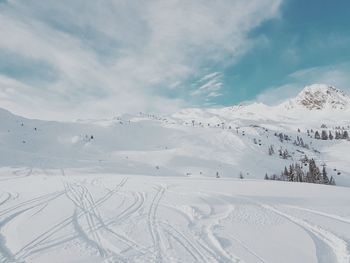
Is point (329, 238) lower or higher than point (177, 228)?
higher

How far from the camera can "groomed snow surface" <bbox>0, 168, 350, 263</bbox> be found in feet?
25.1

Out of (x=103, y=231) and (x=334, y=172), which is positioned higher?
(x=334, y=172)

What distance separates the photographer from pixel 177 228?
1009 centimetres

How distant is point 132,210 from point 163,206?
161 centimetres

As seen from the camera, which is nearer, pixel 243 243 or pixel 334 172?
pixel 243 243

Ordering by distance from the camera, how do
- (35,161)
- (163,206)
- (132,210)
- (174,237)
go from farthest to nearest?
(35,161)
(163,206)
(132,210)
(174,237)

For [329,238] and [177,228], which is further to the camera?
[177,228]

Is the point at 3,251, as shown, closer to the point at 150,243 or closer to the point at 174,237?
the point at 150,243

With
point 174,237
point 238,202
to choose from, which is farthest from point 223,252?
point 238,202

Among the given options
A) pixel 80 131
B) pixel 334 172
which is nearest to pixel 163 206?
pixel 334 172

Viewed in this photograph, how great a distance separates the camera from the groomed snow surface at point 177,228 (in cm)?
766

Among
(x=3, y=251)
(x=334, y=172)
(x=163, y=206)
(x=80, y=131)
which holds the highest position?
(x=80, y=131)

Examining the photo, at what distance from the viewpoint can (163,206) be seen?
14.1 metres

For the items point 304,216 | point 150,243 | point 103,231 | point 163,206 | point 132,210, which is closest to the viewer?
point 150,243
